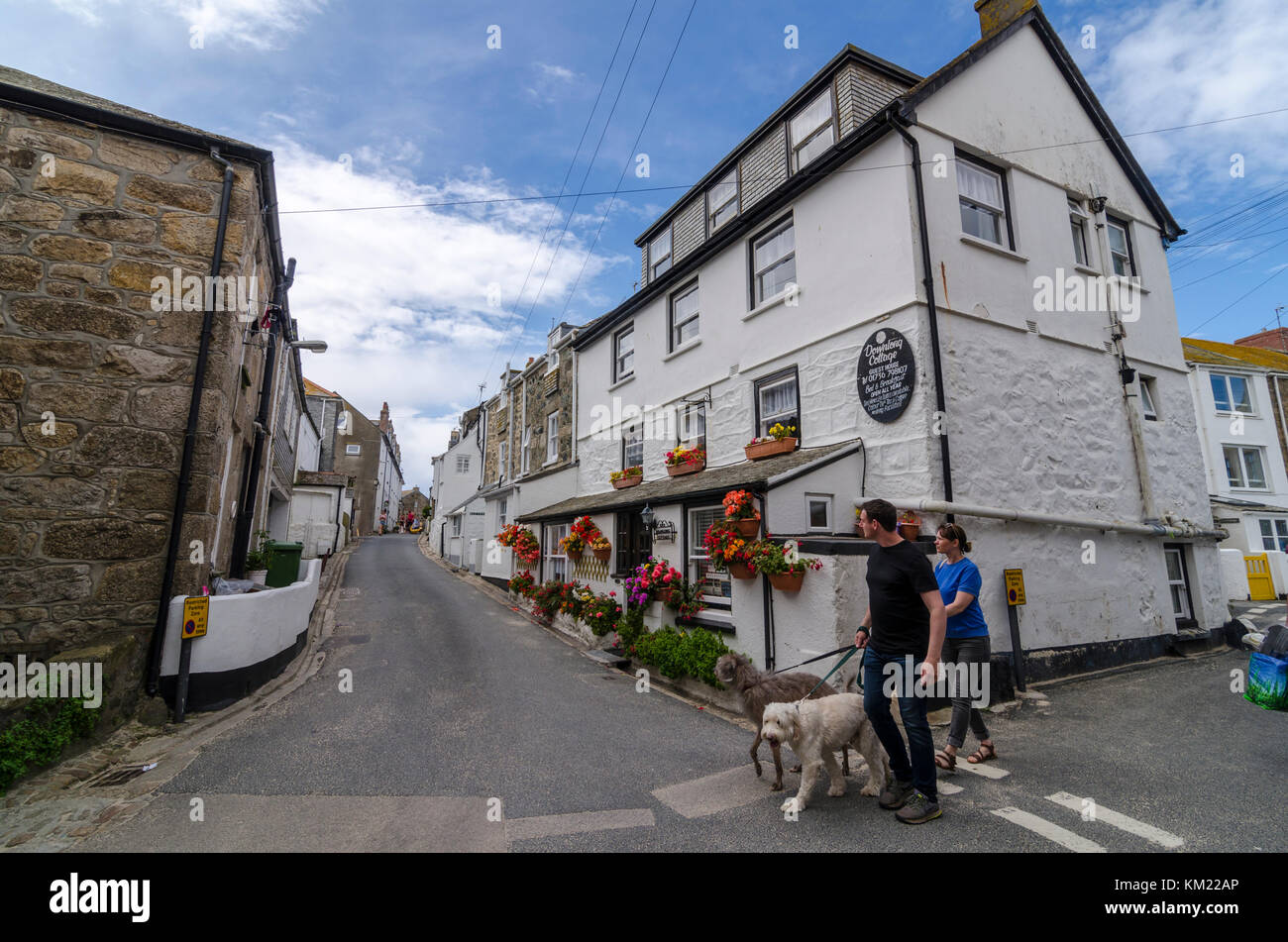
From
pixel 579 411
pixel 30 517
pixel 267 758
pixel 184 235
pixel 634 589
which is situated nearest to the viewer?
pixel 267 758

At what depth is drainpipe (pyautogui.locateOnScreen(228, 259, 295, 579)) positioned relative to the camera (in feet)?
33.3

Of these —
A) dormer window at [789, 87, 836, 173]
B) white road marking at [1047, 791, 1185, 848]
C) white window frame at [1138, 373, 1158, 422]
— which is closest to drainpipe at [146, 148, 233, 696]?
white road marking at [1047, 791, 1185, 848]

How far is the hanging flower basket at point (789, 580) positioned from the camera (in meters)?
6.75

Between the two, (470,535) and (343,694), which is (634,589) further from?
(470,535)

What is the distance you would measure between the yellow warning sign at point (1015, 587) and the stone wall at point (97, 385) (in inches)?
394

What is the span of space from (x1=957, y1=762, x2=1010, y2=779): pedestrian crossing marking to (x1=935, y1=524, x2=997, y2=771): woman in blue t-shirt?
39 mm

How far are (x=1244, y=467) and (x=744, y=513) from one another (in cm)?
2726

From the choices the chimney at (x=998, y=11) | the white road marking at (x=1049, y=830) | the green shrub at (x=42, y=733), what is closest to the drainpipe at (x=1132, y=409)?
the chimney at (x=998, y=11)

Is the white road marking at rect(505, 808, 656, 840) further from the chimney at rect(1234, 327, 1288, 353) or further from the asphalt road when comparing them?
the chimney at rect(1234, 327, 1288, 353)

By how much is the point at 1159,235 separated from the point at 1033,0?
210 inches

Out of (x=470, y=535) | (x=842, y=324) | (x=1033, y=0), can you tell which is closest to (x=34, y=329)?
(x=842, y=324)

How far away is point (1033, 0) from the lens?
33.7 ft

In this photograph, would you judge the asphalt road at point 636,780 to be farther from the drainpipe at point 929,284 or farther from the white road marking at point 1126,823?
the drainpipe at point 929,284

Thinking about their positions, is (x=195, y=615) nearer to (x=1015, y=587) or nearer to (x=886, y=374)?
(x=886, y=374)
